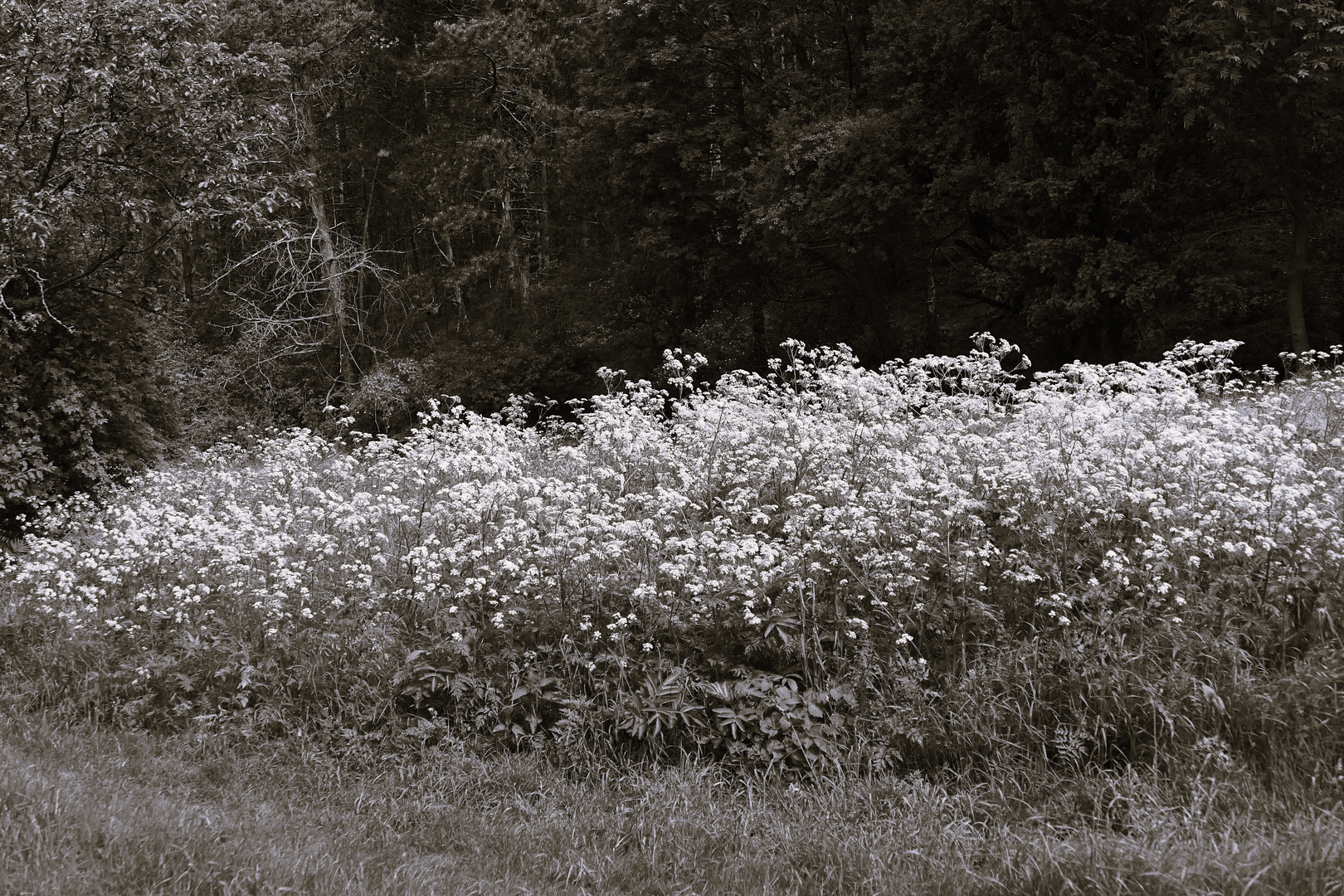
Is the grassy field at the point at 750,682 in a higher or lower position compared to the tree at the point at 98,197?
lower

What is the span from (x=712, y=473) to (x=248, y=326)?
20.8 meters

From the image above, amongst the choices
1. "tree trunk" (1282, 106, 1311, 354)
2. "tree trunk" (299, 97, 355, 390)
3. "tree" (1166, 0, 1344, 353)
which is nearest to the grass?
"tree" (1166, 0, 1344, 353)

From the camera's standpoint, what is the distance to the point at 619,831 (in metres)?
4.21

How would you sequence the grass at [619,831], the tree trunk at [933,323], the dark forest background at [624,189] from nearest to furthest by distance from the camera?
1. the grass at [619,831]
2. the dark forest background at [624,189]
3. the tree trunk at [933,323]

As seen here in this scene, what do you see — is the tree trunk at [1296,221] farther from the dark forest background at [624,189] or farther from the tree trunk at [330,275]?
the tree trunk at [330,275]

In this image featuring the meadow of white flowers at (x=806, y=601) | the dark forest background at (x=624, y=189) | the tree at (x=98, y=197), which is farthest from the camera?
the dark forest background at (x=624, y=189)

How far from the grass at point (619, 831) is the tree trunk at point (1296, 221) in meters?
15.1

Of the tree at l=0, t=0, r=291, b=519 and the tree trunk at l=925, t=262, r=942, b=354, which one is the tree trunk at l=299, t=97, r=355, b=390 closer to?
the tree at l=0, t=0, r=291, b=519

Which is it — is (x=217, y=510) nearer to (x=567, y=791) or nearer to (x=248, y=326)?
(x=567, y=791)

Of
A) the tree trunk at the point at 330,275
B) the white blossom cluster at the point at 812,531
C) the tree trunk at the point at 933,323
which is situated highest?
the tree trunk at the point at 330,275

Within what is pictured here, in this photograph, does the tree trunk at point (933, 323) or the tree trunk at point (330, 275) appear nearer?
the tree trunk at point (933, 323)

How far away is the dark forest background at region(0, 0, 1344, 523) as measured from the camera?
1058 centimetres

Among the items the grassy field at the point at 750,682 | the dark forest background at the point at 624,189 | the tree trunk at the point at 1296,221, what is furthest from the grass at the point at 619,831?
the tree trunk at the point at 1296,221

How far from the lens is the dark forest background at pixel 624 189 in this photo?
10578mm
